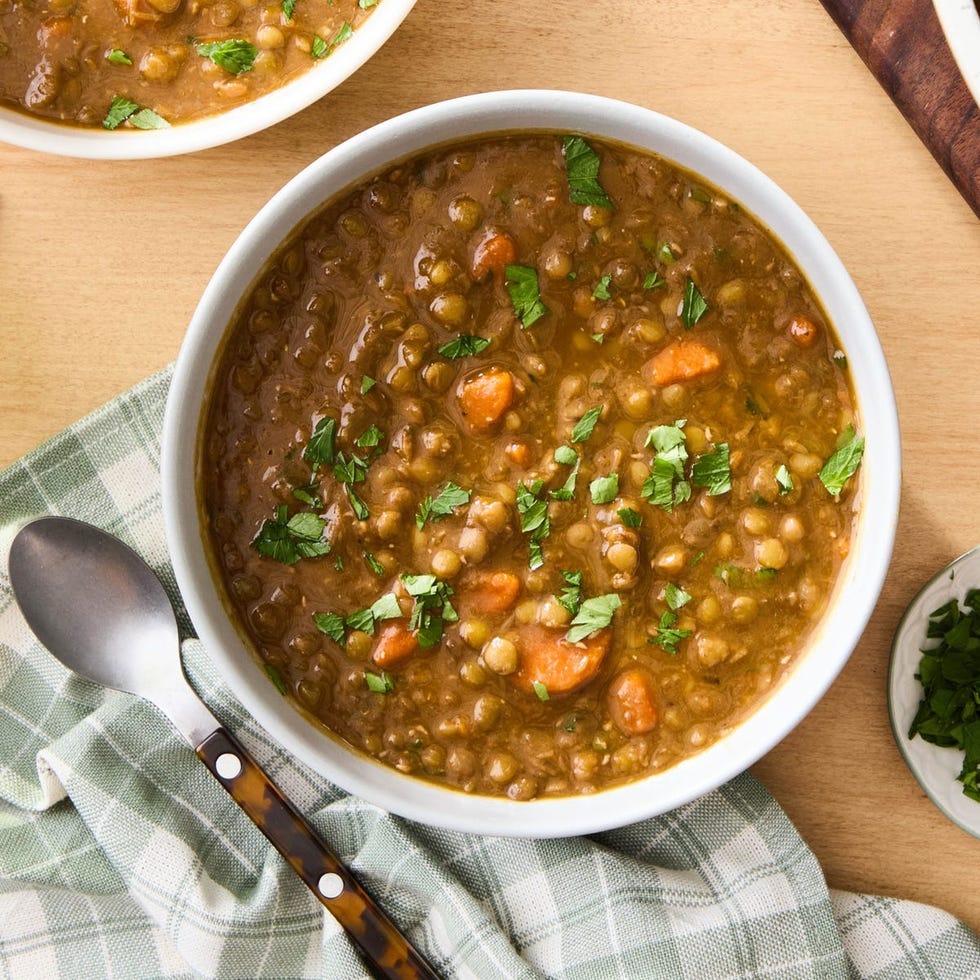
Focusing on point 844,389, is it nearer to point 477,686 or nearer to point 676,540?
point 676,540

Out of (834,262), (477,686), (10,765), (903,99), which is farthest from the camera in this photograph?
(10,765)

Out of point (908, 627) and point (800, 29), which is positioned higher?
point (800, 29)

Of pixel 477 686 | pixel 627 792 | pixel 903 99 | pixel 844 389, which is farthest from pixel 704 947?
pixel 903 99

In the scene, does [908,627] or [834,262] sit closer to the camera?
[834,262]

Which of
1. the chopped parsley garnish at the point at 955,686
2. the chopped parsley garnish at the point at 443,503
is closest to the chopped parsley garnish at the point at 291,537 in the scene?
the chopped parsley garnish at the point at 443,503

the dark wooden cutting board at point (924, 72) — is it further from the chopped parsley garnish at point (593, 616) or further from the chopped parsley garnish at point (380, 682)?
the chopped parsley garnish at point (380, 682)

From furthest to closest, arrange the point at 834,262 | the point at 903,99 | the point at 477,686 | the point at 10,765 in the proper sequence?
1. the point at 10,765
2. the point at 903,99
3. the point at 477,686
4. the point at 834,262

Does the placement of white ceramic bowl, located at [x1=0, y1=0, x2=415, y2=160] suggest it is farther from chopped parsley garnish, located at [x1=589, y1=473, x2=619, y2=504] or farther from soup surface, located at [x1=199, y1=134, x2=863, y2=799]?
chopped parsley garnish, located at [x1=589, y1=473, x2=619, y2=504]
